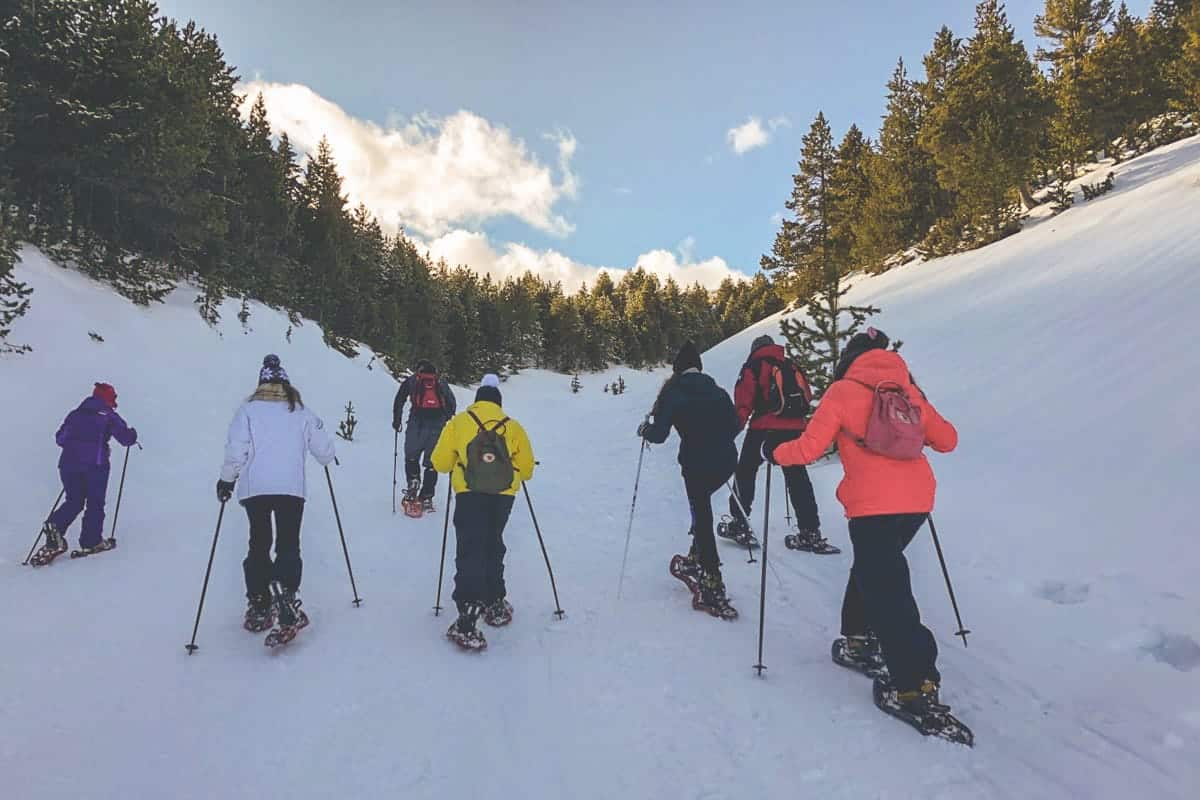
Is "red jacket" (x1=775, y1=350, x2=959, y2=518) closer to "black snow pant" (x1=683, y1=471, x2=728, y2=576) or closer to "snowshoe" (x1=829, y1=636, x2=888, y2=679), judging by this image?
"snowshoe" (x1=829, y1=636, x2=888, y2=679)

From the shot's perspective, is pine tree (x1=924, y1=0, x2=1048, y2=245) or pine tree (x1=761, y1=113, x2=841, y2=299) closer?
pine tree (x1=924, y1=0, x2=1048, y2=245)

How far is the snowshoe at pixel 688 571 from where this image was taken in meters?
5.27

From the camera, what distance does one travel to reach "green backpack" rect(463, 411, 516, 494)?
4680mm

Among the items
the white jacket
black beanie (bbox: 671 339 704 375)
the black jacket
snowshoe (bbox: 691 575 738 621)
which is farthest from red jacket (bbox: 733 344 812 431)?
the black jacket

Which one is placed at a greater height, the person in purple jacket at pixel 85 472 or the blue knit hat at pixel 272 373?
the blue knit hat at pixel 272 373

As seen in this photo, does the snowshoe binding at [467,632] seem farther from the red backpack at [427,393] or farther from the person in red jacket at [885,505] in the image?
the red backpack at [427,393]

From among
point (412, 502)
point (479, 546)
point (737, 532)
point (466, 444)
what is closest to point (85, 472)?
point (412, 502)

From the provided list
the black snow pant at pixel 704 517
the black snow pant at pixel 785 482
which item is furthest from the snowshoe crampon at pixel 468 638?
the black snow pant at pixel 785 482

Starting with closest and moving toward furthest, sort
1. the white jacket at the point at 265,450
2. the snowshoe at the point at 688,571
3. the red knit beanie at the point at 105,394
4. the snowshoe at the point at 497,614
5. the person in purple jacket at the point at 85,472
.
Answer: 1. the white jacket at the point at 265,450
2. the snowshoe at the point at 497,614
3. the snowshoe at the point at 688,571
4. the person in purple jacket at the point at 85,472
5. the red knit beanie at the point at 105,394

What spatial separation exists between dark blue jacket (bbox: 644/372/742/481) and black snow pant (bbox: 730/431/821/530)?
106 centimetres

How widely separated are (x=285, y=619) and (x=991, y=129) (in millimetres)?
26096

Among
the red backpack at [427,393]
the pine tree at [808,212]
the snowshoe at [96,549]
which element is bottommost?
the snowshoe at [96,549]

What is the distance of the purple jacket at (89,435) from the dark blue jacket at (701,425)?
6269 millimetres

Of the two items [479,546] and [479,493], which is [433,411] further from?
[479,546]
